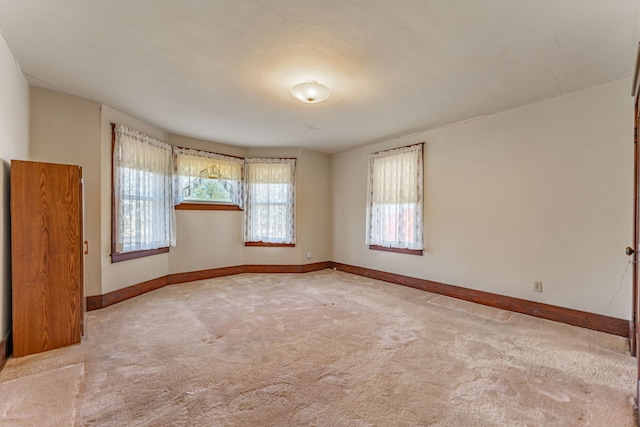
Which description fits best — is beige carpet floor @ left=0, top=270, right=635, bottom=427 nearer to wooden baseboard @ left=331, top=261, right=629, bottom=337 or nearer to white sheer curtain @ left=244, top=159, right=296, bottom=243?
wooden baseboard @ left=331, top=261, right=629, bottom=337

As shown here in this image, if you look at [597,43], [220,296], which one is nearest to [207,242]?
[220,296]

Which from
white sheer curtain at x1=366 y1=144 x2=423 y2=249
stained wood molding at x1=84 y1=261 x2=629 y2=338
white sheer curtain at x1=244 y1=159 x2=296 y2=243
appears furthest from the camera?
white sheer curtain at x1=244 y1=159 x2=296 y2=243

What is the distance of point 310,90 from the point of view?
2.70 meters

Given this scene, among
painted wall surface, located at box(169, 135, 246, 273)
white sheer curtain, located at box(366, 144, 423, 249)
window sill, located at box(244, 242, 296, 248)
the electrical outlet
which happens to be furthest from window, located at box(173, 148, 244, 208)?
the electrical outlet

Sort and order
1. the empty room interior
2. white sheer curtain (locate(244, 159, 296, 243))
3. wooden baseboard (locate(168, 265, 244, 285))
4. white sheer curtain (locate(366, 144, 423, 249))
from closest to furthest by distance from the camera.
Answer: the empty room interior, white sheer curtain (locate(366, 144, 423, 249)), wooden baseboard (locate(168, 265, 244, 285)), white sheer curtain (locate(244, 159, 296, 243))

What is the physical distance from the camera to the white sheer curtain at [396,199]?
14.4ft

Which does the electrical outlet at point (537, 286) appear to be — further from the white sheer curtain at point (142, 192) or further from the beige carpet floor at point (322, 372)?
the white sheer curtain at point (142, 192)

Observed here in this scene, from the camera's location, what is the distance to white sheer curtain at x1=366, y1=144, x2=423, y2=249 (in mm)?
4402

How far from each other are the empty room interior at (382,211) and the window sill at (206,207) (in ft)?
0.15

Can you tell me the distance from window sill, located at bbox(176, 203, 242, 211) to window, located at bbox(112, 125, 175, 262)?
0.82 ft

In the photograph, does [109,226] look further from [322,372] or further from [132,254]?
[322,372]

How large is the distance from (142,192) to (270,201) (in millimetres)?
2106

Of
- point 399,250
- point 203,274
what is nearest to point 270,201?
point 203,274

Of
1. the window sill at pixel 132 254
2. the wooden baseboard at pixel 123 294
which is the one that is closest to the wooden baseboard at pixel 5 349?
the wooden baseboard at pixel 123 294
